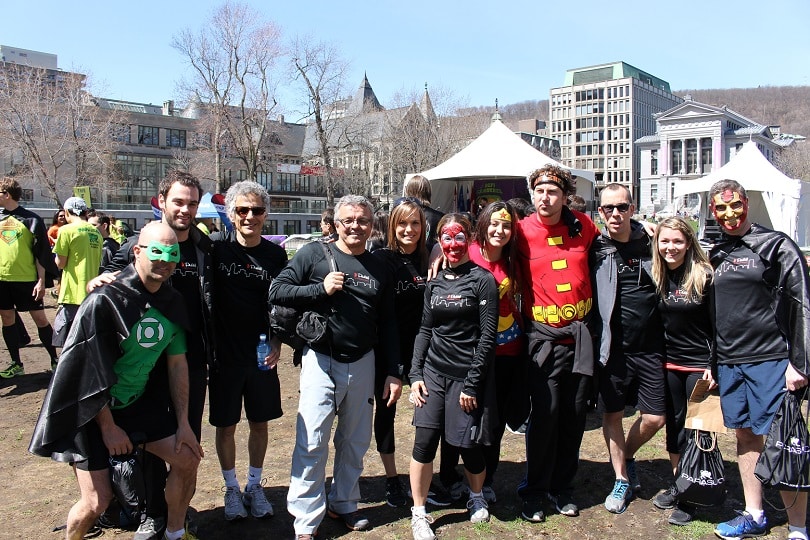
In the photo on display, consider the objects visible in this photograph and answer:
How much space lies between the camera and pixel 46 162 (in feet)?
134

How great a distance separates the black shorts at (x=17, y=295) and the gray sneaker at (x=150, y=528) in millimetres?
4868

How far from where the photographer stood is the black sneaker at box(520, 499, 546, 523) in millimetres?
3785

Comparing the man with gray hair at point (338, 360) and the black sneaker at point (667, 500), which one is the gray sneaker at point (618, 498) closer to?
the black sneaker at point (667, 500)

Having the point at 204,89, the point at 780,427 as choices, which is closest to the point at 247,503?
the point at 780,427

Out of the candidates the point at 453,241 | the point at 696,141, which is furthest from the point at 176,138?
the point at 696,141

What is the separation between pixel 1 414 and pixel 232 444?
3.70m

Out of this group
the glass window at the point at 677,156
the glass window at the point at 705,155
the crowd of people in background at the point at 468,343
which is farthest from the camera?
the glass window at the point at 677,156

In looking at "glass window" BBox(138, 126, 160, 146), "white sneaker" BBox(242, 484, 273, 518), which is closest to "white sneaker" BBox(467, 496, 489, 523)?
"white sneaker" BBox(242, 484, 273, 518)

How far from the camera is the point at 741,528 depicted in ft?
11.7

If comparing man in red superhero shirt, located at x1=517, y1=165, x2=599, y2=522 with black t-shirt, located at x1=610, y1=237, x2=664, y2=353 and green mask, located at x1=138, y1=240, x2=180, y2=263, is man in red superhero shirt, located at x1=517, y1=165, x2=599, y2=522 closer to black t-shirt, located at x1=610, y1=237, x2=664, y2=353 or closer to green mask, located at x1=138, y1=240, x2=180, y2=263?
black t-shirt, located at x1=610, y1=237, x2=664, y2=353

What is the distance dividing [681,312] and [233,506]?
317 centimetres

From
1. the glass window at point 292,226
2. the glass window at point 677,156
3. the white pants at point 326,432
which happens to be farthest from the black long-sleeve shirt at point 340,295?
the glass window at point 677,156

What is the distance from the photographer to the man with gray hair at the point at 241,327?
3686 mm

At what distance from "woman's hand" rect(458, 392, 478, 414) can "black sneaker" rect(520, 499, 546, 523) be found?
0.86 meters
